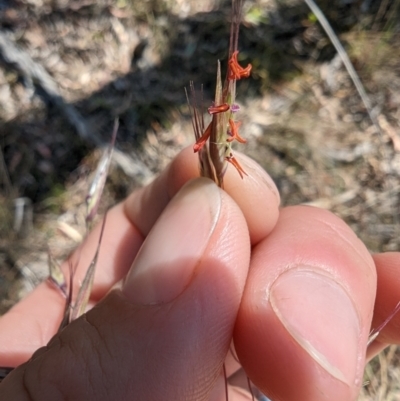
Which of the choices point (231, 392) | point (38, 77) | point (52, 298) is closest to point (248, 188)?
point (231, 392)

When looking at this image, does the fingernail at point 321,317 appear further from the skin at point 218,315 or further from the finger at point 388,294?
the finger at point 388,294

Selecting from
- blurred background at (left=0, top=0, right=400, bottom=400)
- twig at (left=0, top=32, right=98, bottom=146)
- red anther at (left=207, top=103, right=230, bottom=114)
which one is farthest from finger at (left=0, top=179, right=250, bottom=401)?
twig at (left=0, top=32, right=98, bottom=146)

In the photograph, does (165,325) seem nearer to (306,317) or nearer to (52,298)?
(306,317)

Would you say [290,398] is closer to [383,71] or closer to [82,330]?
[82,330]

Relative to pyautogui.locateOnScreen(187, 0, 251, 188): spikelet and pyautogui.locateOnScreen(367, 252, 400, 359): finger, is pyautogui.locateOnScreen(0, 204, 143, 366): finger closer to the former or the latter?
pyautogui.locateOnScreen(187, 0, 251, 188): spikelet

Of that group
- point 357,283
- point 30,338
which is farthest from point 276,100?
point 30,338

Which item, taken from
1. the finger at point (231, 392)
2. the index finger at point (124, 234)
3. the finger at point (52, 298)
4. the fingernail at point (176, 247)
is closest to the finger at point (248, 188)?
the index finger at point (124, 234)
